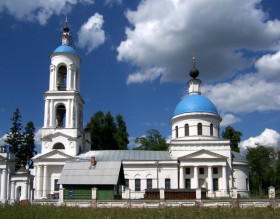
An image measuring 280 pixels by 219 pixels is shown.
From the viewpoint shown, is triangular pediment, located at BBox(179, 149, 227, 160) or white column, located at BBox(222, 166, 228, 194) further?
triangular pediment, located at BBox(179, 149, 227, 160)

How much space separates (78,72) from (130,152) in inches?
364

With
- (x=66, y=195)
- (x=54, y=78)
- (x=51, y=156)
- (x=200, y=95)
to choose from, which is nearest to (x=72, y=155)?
(x=51, y=156)

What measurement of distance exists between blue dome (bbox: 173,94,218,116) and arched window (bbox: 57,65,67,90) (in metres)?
11.6

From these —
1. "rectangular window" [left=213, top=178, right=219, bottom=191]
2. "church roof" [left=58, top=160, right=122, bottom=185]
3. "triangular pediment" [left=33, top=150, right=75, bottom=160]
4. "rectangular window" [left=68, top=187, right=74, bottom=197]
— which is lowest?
"rectangular window" [left=68, top=187, right=74, bottom=197]

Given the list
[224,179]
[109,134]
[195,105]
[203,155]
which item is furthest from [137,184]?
[109,134]

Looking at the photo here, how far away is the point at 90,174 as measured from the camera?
86.0 feet

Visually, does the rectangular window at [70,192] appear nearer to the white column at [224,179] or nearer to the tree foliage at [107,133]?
the white column at [224,179]

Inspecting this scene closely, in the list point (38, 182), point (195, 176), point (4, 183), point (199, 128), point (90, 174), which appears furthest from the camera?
point (199, 128)

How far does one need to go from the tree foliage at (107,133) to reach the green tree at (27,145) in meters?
8.03

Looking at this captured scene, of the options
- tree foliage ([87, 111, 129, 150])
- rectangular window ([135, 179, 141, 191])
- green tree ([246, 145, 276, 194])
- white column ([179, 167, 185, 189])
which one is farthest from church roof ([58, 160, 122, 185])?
green tree ([246, 145, 276, 194])

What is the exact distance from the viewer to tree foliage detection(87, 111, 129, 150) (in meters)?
51.4

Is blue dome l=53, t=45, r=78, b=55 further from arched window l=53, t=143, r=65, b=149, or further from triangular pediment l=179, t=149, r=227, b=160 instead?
triangular pediment l=179, t=149, r=227, b=160

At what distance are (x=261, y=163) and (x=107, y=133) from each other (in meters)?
20.4

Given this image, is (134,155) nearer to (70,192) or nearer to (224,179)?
(224,179)
